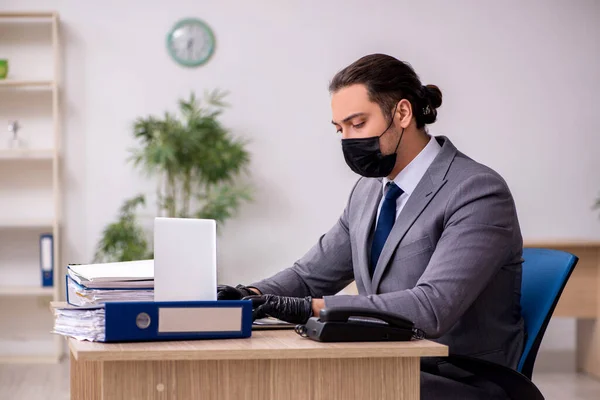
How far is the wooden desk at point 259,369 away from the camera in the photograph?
139 centimetres

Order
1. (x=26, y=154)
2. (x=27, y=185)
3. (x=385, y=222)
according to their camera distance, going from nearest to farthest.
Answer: (x=385, y=222), (x=26, y=154), (x=27, y=185)

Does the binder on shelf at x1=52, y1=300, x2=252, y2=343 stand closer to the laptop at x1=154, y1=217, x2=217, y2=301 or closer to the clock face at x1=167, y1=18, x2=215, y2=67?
the laptop at x1=154, y1=217, x2=217, y2=301

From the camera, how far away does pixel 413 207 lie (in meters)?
1.99

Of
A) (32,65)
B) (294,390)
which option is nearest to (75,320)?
(294,390)

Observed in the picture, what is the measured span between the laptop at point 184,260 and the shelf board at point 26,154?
12.8ft

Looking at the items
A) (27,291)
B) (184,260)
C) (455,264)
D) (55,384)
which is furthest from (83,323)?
(27,291)

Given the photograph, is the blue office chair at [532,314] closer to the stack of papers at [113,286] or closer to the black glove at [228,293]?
the black glove at [228,293]

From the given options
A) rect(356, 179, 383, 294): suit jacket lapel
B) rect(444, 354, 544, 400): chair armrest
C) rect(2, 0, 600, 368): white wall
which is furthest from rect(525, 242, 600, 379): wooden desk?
rect(444, 354, 544, 400): chair armrest

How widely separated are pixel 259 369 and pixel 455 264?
552mm

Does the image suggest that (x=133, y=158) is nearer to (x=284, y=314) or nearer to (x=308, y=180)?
(x=308, y=180)

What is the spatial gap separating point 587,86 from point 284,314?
14.6 ft

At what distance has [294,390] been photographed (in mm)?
1479

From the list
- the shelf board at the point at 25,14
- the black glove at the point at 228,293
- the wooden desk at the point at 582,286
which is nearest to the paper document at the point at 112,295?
the black glove at the point at 228,293

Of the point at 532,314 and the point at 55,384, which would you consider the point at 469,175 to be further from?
the point at 55,384
